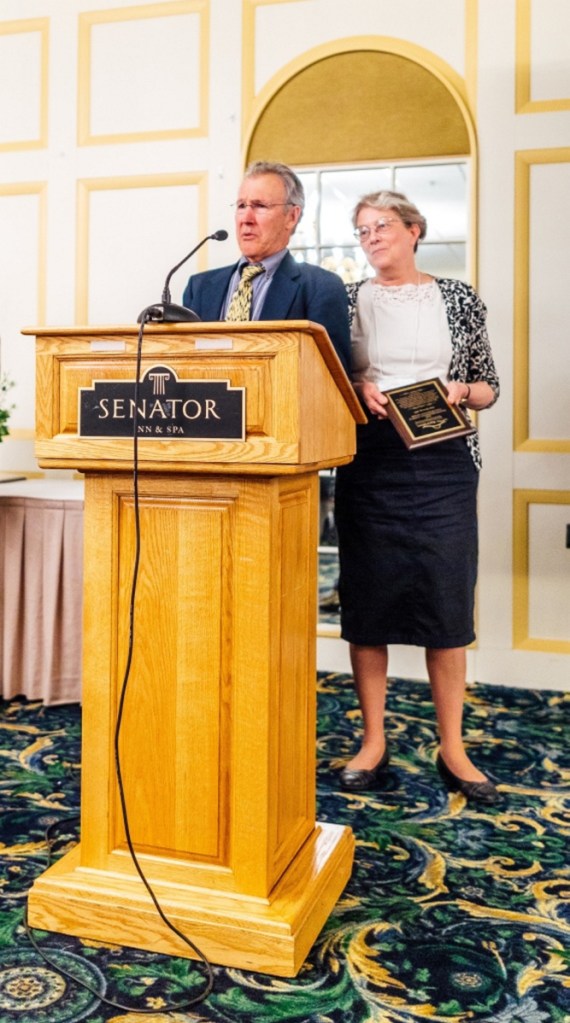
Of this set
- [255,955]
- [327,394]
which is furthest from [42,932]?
[327,394]

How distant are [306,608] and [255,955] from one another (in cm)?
69

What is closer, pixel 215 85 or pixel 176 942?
pixel 176 942

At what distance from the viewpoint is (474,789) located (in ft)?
9.20

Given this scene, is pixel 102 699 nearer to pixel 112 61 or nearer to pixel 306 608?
pixel 306 608

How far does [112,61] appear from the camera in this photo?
4.57 m

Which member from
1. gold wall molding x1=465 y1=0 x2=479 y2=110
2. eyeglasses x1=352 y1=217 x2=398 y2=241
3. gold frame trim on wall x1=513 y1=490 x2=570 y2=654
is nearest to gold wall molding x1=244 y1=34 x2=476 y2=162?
gold wall molding x1=465 y1=0 x2=479 y2=110

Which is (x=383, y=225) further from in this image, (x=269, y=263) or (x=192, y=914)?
(x=192, y=914)

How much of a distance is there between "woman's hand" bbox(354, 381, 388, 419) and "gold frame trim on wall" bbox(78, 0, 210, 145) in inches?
93.1

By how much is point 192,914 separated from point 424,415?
1361mm

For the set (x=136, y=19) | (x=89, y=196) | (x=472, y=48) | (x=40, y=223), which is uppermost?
(x=136, y=19)

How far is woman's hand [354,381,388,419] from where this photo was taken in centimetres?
260

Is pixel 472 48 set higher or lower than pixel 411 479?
higher

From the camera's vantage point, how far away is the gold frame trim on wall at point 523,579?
A: 4.14 meters

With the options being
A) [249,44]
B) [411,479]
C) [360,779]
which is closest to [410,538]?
[411,479]
